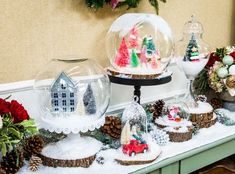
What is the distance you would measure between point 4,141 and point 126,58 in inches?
24.9

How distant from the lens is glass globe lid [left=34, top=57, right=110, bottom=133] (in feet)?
4.78

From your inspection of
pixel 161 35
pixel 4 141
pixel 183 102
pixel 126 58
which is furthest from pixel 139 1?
pixel 4 141

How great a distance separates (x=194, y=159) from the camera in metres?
1.69

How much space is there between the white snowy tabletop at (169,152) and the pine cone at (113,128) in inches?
4.9

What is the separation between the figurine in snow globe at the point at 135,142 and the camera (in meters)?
1.51

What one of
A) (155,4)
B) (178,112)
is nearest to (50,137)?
(178,112)

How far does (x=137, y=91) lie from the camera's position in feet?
5.63

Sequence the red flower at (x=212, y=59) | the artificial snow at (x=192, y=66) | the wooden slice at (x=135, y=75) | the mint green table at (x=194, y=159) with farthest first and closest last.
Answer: the red flower at (x=212, y=59) → the artificial snow at (x=192, y=66) → the wooden slice at (x=135, y=75) → the mint green table at (x=194, y=159)

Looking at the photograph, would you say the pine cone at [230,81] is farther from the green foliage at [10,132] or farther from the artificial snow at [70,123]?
the green foliage at [10,132]

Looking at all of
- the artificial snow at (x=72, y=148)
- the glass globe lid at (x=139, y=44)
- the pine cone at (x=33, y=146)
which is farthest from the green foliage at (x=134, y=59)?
the pine cone at (x=33, y=146)

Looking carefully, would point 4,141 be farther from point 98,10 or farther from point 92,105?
point 98,10

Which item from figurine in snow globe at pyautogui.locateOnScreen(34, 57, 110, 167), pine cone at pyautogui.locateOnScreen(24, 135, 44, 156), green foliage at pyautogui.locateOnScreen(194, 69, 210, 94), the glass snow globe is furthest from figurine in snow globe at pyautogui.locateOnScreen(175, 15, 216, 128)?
pine cone at pyautogui.locateOnScreen(24, 135, 44, 156)

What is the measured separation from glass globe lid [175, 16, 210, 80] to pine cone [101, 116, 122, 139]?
440 mm

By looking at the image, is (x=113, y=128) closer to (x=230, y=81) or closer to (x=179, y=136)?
(x=179, y=136)
